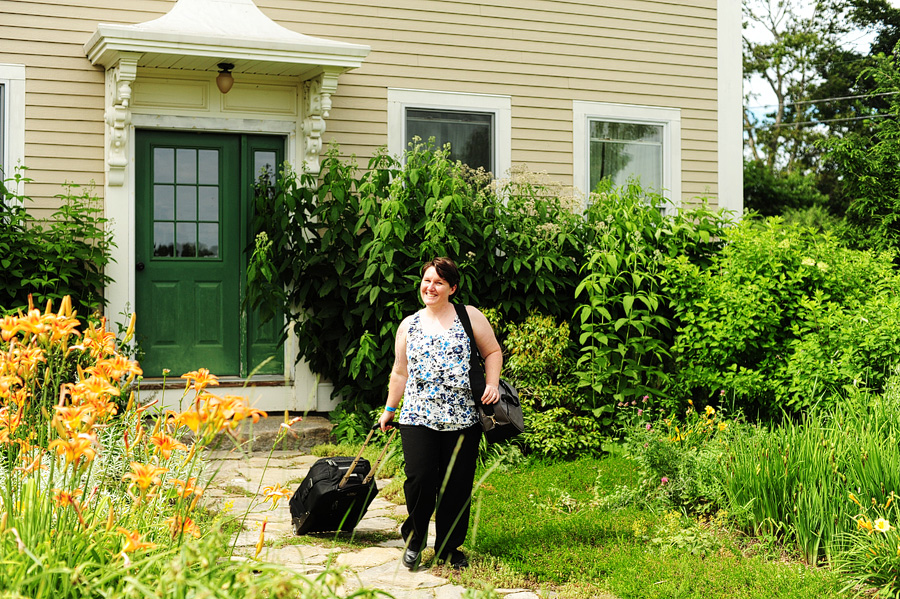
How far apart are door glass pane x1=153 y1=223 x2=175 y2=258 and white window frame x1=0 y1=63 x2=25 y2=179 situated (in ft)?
3.90

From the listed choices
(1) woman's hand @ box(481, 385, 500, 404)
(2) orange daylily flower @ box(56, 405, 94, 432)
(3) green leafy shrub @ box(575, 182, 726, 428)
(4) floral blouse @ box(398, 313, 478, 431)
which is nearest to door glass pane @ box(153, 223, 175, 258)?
(3) green leafy shrub @ box(575, 182, 726, 428)

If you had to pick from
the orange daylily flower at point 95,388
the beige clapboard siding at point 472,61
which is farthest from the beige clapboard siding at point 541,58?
the orange daylily flower at point 95,388

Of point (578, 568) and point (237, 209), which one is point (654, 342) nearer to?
point (578, 568)

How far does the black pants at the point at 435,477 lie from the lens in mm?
4508

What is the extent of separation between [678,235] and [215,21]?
172 inches

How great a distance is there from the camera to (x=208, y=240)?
26.6 ft

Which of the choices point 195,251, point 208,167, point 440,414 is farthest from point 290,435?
point 440,414

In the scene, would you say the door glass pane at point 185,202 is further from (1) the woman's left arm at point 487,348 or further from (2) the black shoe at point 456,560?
(2) the black shoe at point 456,560

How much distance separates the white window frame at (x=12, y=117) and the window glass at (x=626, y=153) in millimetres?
5337

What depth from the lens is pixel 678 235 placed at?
7.89 m

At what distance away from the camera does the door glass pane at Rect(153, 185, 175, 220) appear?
7934 mm

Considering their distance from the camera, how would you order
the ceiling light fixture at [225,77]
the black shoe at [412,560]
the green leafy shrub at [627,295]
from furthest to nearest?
the ceiling light fixture at [225,77]
the green leafy shrub at [627,295]
the black shoe at [412,560]

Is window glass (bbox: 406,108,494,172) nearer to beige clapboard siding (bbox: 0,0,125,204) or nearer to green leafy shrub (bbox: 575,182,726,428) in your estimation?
green leafy shrub (bbox: 575,182,726,428)

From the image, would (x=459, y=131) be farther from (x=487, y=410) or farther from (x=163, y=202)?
(x=487, y=410)
